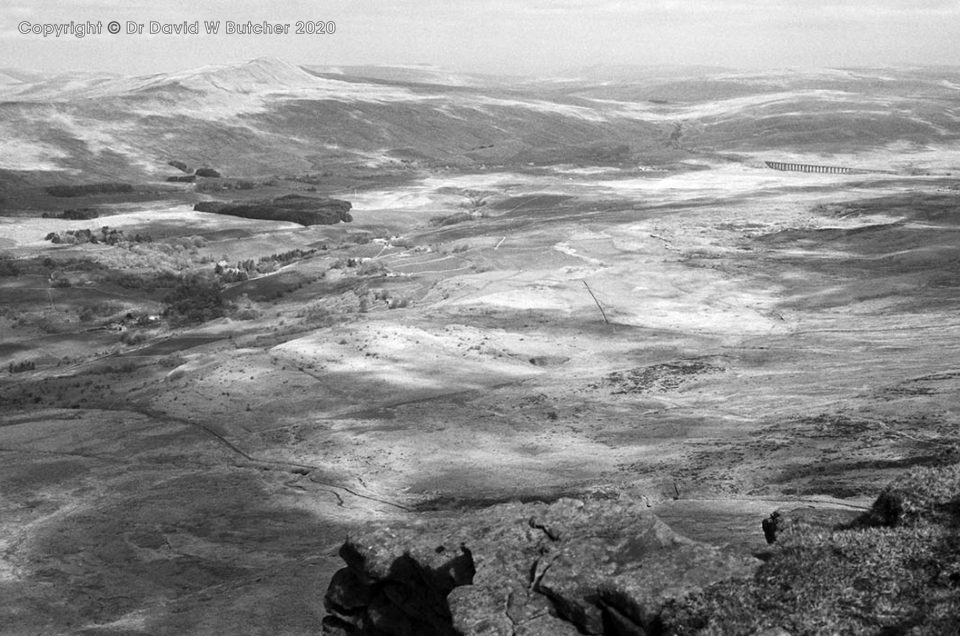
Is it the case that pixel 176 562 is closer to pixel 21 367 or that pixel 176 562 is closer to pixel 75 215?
pixel 21 367

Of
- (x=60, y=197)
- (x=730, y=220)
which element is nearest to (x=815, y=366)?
(x=730, y=220)

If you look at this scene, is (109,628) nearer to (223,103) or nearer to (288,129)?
(288,129)

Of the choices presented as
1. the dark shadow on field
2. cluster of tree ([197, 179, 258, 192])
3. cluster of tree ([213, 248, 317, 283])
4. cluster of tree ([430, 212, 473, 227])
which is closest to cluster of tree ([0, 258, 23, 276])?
cluster of tree ([213, 248, 317, 283])

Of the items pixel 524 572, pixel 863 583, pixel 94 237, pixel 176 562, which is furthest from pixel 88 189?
pixel 863 583

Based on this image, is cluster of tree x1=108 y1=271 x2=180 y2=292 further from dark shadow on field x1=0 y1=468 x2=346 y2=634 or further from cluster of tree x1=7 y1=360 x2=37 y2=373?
dark shadow on field x1=0 y1=468 x2=346 y2=634

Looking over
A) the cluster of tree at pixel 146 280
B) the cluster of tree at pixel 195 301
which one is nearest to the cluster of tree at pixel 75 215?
the cluster of tree at pixel 146 280
